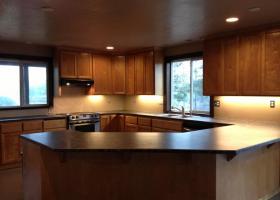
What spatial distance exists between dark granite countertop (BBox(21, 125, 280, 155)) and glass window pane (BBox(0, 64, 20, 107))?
2863mm

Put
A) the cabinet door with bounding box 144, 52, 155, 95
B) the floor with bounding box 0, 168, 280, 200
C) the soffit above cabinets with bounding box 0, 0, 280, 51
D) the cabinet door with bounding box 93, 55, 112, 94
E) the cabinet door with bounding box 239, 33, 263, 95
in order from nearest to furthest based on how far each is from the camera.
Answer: the soffit above cabinets with bounding box 0, 0, 280, 51
the floor with bounding box 0, 168, 280, 200
the cabinet door with bounding box 239, 33, 263, 95
the cabinet door with bounding box 144, 52, 155, 95
the cabinet door with bounding box 93, 55, 112, 94

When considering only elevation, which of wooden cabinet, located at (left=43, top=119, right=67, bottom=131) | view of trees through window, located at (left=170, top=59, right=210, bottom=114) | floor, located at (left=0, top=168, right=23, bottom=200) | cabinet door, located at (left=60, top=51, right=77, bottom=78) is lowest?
floor, located at (left=0, top=168, right=23, bottom=200)

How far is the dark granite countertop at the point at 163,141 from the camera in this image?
2455 mm

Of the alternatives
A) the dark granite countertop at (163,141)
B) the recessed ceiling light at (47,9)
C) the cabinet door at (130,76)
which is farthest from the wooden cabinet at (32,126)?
the recessed ceiling light at (47,9)

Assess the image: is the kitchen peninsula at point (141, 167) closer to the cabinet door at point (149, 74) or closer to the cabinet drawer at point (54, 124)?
the cabinet drawer at point (54, 124)

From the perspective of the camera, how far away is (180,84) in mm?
6043

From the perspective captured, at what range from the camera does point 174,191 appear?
265cm

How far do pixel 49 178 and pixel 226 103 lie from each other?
348 cm

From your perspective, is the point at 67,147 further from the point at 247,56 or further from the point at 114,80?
the point at 114,80

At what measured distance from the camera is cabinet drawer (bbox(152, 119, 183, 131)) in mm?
5074

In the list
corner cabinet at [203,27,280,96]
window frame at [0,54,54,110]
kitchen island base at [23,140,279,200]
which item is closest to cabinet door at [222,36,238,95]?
corner cabinet at [203,27,280,96]

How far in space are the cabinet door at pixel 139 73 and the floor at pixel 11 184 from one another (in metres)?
3.17

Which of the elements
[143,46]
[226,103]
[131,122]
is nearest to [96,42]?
[143,46]

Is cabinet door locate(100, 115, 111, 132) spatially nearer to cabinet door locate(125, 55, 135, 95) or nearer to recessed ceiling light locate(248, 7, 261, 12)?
cabinet door locate(125, 55, 135, 95)
